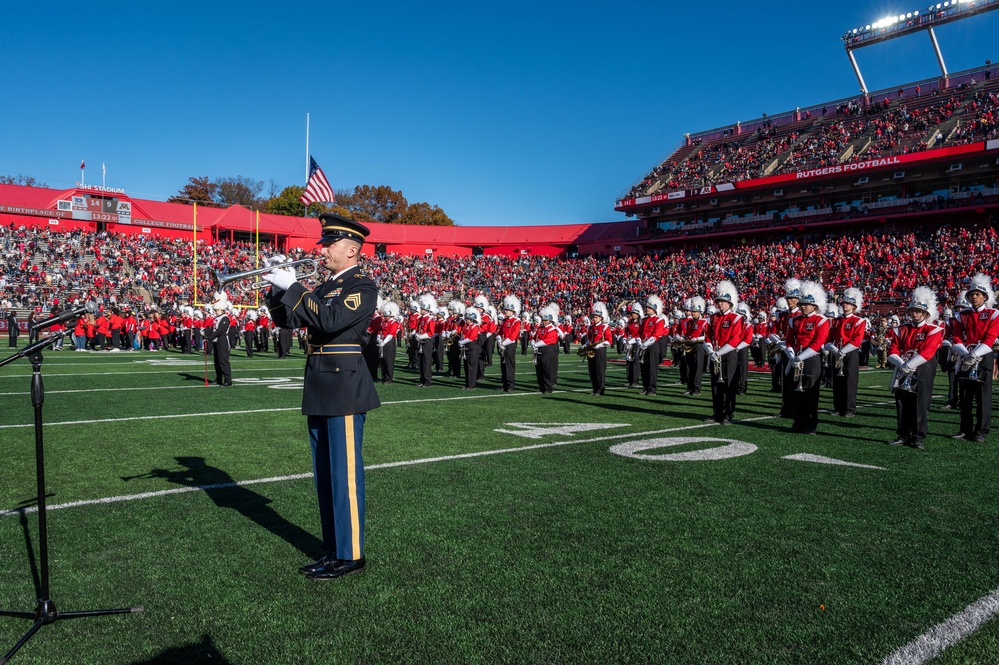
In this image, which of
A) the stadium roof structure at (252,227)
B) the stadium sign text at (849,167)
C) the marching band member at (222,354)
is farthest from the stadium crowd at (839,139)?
the marching band member at (222,354)

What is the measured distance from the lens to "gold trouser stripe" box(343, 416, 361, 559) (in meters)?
3.71

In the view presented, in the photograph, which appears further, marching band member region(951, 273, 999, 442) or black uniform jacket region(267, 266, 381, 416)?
marching band member region(951, 273, 999, 442)

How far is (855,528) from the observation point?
14.7 feet

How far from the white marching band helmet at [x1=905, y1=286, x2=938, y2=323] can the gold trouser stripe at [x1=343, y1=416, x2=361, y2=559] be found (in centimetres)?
695

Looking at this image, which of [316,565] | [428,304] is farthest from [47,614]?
[428,304]

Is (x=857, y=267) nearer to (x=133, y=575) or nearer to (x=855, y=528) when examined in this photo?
(x=855, y=528)

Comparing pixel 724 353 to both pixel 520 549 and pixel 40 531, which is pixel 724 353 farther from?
pixel 40 531

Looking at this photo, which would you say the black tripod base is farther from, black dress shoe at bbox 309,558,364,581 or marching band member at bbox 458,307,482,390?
marching band member at bbox 458,307,482,390

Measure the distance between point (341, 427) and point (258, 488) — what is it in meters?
2.08

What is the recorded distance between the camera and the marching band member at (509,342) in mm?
13688

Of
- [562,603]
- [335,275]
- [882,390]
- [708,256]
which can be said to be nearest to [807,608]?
[562,603]

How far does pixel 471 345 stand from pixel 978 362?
880cm

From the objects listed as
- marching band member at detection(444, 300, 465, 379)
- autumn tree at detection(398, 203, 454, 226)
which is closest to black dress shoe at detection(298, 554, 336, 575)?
marching band member at detection(444, 300, 465, 379)

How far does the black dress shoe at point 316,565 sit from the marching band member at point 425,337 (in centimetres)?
1062
